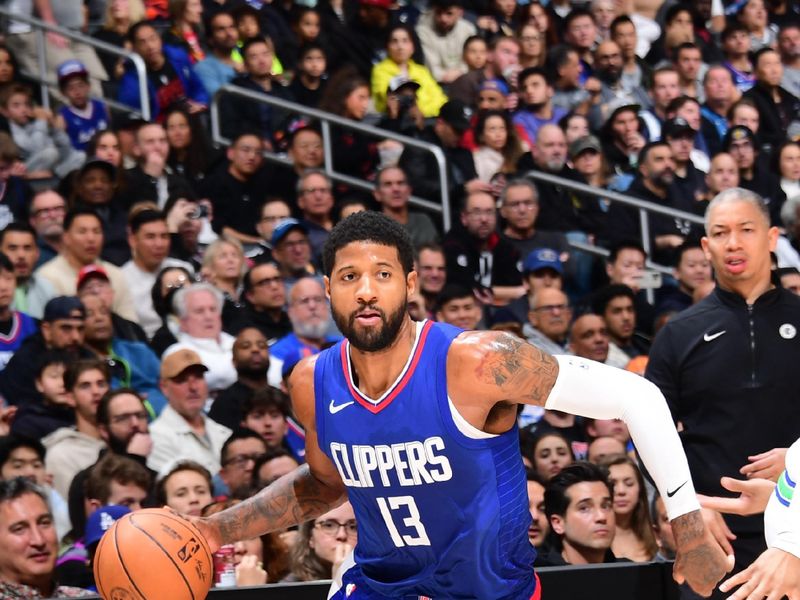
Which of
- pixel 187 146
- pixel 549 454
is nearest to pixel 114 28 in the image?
pixel 187 146

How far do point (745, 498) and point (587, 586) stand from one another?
0.98 meters

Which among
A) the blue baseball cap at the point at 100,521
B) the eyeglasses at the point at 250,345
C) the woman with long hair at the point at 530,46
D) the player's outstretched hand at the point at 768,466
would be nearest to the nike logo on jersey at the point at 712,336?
the player's outstretched hand at the point at 768,466

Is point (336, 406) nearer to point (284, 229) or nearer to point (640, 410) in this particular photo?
point (640, 410)

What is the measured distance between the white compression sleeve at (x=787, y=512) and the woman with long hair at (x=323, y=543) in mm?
2459

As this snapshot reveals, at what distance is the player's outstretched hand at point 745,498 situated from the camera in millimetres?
4125

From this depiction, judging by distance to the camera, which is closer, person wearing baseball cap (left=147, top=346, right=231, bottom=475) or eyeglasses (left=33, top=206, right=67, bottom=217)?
person wearing baseball cap (left=147, top=346, right=231, bottom=475)

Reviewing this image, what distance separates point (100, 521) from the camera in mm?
5812

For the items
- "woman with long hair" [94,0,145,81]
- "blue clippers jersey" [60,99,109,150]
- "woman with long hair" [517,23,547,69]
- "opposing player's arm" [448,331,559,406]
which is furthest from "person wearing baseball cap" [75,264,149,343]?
"woman with long hair" [517,23,547,69]

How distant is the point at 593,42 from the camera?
13156 millimetres

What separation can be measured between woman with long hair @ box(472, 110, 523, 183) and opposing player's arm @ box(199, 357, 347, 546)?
20.5ft

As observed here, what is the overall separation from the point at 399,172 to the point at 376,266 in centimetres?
588

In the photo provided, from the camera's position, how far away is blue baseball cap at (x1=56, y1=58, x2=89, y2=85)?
9.73 meters

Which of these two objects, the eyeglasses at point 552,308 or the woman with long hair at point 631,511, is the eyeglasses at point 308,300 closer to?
the eyeglasses at point 552,308

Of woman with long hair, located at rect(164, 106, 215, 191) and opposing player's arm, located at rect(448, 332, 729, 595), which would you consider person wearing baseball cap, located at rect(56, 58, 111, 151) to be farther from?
opposing player's arm, located at rect(448, 332, 729, 595)
